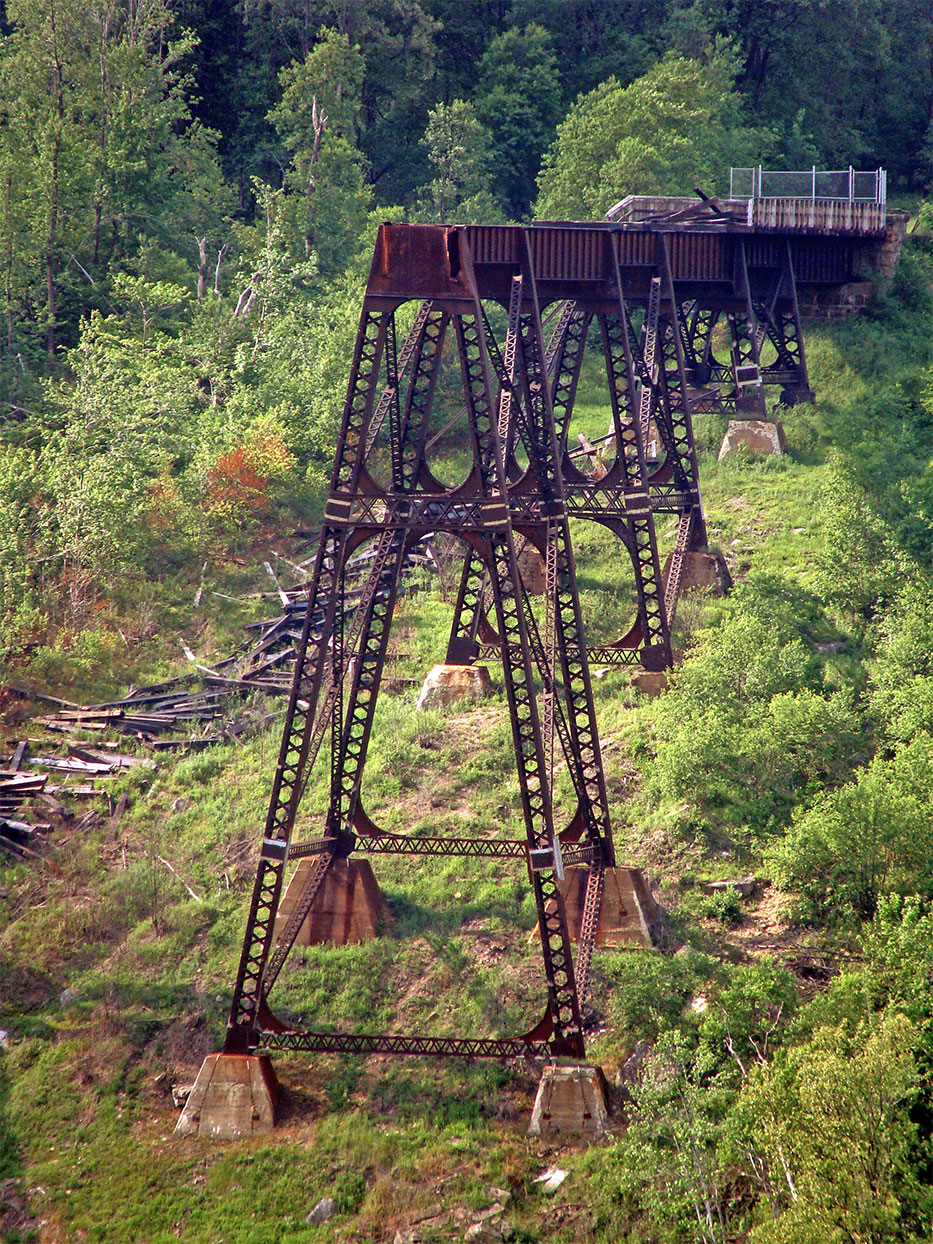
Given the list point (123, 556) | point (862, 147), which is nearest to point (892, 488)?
point (123, 556)

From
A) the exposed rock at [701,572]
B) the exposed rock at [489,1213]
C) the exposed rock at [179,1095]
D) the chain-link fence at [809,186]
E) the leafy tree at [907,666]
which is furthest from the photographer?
the chain-link fence at [809,186]

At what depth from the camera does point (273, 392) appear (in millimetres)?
38906

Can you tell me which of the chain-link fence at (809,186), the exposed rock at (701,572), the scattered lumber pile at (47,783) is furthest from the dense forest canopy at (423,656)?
the chain-link fence at (809,186)

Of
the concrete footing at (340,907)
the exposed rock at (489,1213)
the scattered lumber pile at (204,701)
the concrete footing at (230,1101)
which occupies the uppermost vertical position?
the scattered lumber pile at (204,701)

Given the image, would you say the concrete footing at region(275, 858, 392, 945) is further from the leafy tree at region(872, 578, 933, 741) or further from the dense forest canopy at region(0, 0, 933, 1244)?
the leafy tree at region(872, 578, 933, 741)

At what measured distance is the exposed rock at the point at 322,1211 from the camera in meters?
15.0

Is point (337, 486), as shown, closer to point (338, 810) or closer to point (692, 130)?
point (338, 810)

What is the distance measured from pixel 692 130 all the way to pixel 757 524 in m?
22.7

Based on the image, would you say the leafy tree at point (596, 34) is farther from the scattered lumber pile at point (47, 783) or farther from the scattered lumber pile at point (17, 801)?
the scattered lumber pile at point (17, 801)

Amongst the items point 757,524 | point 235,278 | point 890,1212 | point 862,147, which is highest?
point 862,147

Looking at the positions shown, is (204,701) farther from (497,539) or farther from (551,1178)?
(551,1178)

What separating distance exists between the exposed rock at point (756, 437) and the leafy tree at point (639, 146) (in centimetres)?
1237

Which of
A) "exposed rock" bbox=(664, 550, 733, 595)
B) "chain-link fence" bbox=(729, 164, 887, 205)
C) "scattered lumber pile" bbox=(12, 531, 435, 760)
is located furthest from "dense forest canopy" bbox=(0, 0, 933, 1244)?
"chain-link fence" bbox=(729, 164, 887, 205)

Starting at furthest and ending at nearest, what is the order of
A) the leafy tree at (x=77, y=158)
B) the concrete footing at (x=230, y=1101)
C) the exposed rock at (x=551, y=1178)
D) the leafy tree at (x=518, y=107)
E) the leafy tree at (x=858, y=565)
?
the leafy tree at (x=518, y=107), the leafy tree at (x=77, y=158), the leafy tree at (x=858, y=565), the concrete footing at (x=230, y=1101), the exposed rock at (x=551, y=1178)
